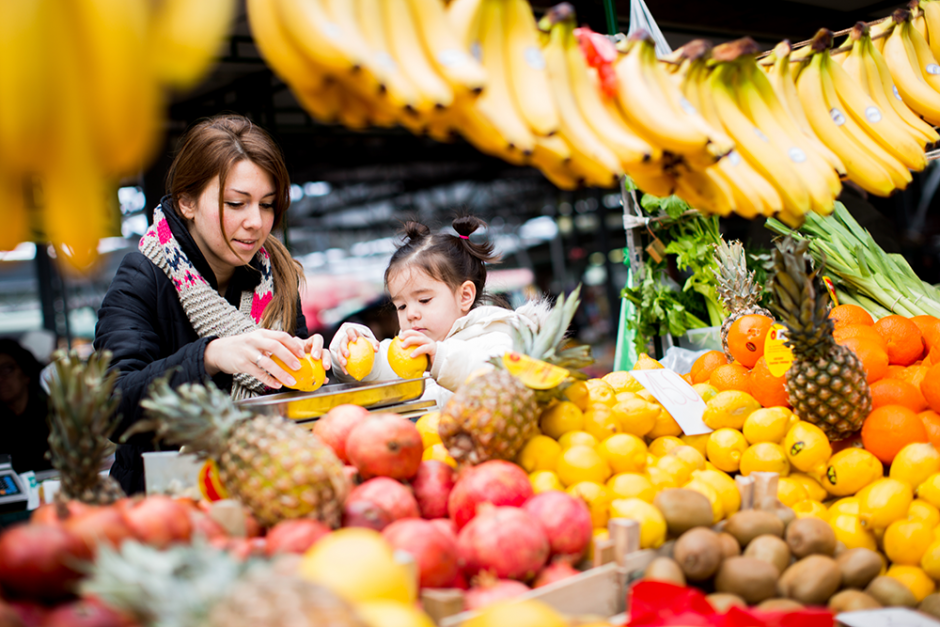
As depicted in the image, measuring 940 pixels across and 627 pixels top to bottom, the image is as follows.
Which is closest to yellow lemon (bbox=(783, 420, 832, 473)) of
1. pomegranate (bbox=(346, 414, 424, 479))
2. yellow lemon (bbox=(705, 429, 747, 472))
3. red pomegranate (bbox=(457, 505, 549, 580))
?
yellow lemon (bbox=(705, 429, 747, 472))

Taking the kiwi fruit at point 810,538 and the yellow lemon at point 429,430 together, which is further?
the yellow lemon at point 429,430

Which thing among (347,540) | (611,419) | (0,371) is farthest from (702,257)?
(0,371)

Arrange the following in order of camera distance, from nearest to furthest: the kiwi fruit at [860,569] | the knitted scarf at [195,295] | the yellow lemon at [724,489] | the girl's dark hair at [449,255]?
the kiwi fruit at [860,569] < the yellow lemon at [724,489] < the knitted scarf at [195,295] < the girl's dark hair at [449,255]

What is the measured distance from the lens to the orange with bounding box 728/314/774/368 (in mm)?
2455

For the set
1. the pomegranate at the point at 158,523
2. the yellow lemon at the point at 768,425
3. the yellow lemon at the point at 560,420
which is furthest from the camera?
the yellow lemon at the point at 768,425

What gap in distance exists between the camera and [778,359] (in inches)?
89.8

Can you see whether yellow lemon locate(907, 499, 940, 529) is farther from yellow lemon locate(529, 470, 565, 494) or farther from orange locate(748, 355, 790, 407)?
yellow lemon locate(529, 470, 565, 494)

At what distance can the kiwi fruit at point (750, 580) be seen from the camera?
1.44 m

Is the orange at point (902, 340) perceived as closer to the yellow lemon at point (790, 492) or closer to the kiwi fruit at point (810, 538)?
the yellow lemon at point (790, 492)

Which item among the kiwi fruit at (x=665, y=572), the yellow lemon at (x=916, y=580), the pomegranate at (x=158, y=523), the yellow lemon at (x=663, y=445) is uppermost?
the pomegranate at (x=158, y=523)

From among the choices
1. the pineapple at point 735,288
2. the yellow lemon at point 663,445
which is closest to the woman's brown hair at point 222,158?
the yellow lemon at point 663,445

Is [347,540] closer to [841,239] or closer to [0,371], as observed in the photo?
[841,239]

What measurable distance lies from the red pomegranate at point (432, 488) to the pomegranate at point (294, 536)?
1.03 ft

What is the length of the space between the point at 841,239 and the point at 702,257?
2.18ft
